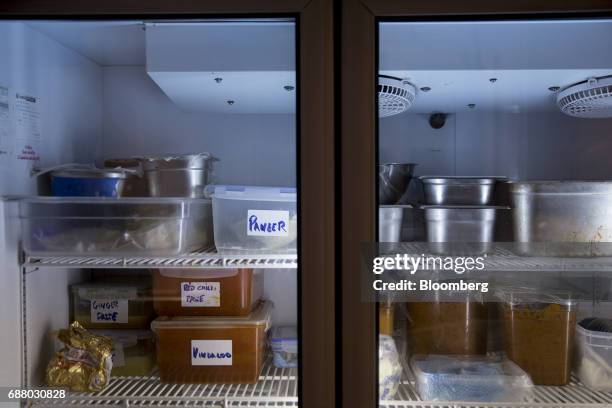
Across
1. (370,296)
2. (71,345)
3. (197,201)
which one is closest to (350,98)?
(370,296)

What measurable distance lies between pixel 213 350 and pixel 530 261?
89cm

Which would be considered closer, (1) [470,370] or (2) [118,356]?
(1) [470,370]

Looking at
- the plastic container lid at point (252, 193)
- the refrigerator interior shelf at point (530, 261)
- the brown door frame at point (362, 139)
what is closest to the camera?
the brown door frame at point (362, 139)

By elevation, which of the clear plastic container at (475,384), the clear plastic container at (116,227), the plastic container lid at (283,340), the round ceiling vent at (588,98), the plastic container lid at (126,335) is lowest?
the clear plastic container at (475,384)

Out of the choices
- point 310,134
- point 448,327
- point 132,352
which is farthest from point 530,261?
point 132,352

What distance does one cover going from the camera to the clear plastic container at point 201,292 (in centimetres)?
125

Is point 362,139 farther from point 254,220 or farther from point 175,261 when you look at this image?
point 175,261

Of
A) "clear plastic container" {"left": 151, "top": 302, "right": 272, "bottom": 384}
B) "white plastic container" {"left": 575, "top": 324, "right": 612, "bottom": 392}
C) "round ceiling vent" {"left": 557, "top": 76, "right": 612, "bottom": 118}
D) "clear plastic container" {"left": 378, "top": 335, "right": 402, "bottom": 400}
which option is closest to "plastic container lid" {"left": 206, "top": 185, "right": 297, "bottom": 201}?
"clear plastic container" {"left": 151, "top": 302, "right": 272, "bottom": 384}

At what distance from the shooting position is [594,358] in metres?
1.15

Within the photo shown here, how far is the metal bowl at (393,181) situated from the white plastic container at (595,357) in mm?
601

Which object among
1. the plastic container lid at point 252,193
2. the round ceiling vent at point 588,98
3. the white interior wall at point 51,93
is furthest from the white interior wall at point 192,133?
the round ceiling vent at point 588,98

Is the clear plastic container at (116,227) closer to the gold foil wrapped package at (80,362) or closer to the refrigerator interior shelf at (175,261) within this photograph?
the refrigerator interior shelf at (175,261)

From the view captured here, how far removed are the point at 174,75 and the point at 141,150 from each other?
1.40 feet

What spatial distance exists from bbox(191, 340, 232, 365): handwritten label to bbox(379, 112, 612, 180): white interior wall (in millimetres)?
726
